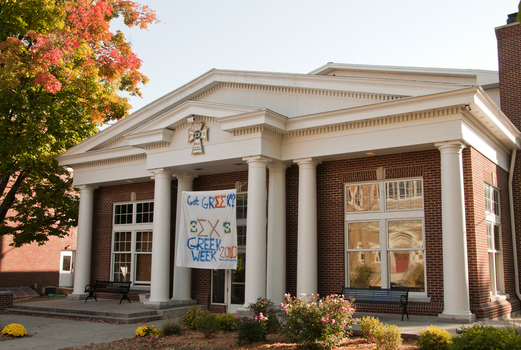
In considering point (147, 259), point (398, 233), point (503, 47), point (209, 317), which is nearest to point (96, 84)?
point (147, 259)

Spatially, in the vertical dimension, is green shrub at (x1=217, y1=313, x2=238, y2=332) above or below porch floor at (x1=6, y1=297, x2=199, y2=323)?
above

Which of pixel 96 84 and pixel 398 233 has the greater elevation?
pixel 96 84

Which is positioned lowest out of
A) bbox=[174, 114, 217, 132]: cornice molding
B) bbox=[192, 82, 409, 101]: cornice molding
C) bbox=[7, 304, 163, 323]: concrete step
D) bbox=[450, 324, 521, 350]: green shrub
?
bbox=[7, 304, 163, 323]: concrete step

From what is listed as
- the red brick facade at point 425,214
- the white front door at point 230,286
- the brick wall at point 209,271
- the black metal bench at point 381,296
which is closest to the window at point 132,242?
the brick wall at point 209,271

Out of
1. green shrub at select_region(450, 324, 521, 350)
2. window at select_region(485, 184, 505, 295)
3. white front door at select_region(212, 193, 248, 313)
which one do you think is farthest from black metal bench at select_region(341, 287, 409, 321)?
white front door at select_region(212, 193, 248, 313)

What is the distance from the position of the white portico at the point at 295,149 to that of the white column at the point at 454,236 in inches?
0.9

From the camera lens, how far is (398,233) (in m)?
13.2

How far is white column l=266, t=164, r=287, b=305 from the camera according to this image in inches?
555

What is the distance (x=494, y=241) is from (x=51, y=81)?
14.8m

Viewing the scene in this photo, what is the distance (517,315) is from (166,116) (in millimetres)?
12107

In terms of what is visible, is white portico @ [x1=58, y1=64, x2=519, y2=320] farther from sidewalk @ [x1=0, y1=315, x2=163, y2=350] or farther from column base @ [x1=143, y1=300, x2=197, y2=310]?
sidewalk @ [x1=0, y1=315, x2=163, y2=350]

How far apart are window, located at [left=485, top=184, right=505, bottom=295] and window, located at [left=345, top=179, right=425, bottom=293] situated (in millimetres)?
2222

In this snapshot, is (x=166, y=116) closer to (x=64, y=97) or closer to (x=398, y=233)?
(x=64, y=97)

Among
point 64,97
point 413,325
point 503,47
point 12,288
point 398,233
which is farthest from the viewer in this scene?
point 12,288
